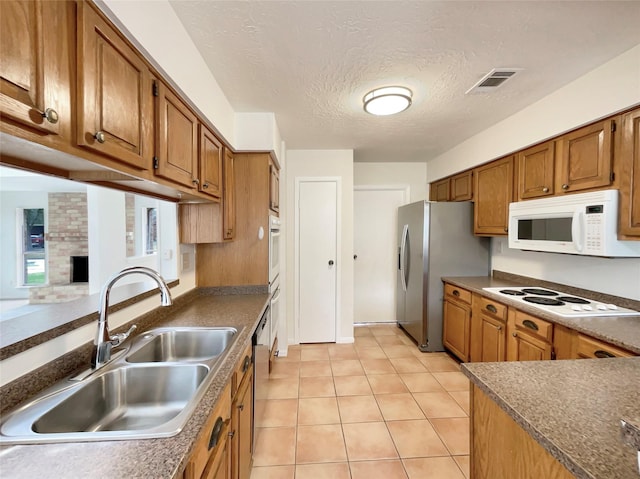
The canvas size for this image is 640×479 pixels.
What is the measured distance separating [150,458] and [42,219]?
3.76 m

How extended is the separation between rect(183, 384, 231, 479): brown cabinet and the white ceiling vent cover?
2.31 meters

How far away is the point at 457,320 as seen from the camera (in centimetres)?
297

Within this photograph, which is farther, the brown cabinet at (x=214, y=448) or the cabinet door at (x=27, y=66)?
the brown cabinet at (x=214, y=448)

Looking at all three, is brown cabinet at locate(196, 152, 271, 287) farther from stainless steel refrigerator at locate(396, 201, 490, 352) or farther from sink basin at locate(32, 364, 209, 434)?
stainless steel refrigerator at locate(396, 201, 490, 352)

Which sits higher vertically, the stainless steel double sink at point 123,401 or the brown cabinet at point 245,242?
the brown cabinet at point 245,242

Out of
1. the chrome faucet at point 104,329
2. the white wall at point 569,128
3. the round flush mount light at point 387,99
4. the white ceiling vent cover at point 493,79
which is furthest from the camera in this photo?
the round flush mount light at point 387,99

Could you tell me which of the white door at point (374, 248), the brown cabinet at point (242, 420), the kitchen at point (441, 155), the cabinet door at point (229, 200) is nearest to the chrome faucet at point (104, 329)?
the kitchen at point (441, 155)

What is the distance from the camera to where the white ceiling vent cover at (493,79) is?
1756mm

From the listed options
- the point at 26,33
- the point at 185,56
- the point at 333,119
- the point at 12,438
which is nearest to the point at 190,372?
the point at 12,438

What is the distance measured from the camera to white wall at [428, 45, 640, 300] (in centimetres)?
164

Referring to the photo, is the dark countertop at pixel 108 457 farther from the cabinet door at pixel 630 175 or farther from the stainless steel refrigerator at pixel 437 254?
the stainless steel refrigerator at pixel 437 254

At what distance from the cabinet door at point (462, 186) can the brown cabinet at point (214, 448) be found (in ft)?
10.2

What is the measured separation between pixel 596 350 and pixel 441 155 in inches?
109

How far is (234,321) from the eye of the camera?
5.64 ft
